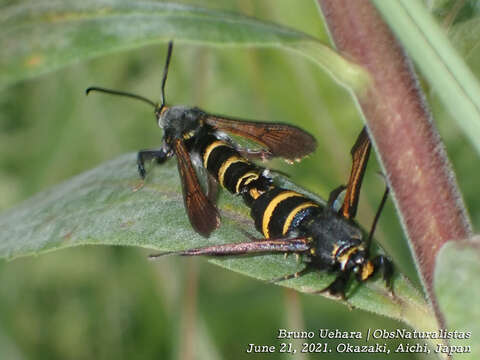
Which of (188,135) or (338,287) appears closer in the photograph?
(338,287)

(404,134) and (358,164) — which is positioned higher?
(358,164)

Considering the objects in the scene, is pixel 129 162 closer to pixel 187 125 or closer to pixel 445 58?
pixel 187 125

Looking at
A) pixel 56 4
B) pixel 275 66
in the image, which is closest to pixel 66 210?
pixel 56 4

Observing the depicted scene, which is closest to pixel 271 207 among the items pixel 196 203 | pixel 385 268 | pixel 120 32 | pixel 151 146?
pixel 196 203

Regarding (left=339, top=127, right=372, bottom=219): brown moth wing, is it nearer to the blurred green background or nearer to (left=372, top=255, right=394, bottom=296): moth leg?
(left=372, top=255, right=394, bottom=296): moth leg

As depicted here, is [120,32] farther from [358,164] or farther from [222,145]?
[222,145]

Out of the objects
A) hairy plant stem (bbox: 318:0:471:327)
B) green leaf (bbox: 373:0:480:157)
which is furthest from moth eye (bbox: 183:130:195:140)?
green leaf (bbox: 373:0:480:157)

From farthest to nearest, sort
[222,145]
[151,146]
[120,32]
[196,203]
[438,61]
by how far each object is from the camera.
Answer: [151,146] → [222,145] → [196,203] → [120,32] → [438,61]
